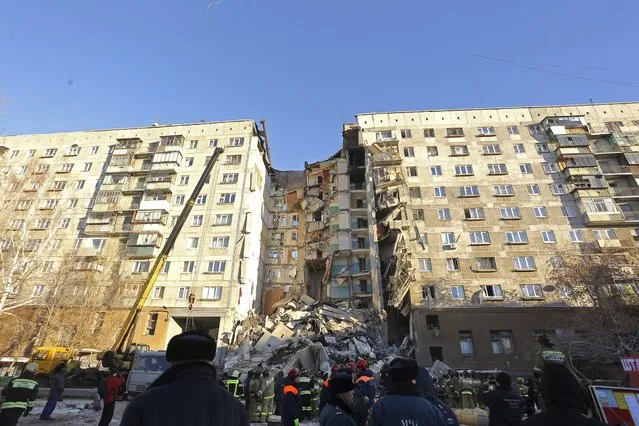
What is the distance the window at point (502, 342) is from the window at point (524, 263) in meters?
6.06

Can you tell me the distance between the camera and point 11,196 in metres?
23.2

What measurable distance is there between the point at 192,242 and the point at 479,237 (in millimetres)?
29170

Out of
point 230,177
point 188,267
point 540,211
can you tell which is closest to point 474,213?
point 540,211

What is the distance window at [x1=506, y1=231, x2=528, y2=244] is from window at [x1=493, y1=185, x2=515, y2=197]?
13.7ft

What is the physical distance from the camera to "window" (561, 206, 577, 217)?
104ft

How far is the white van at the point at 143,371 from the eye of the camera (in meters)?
17.2

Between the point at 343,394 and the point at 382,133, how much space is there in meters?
37.8

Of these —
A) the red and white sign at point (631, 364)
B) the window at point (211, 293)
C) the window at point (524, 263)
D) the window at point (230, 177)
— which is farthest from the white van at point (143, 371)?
the window at point (524, 263)

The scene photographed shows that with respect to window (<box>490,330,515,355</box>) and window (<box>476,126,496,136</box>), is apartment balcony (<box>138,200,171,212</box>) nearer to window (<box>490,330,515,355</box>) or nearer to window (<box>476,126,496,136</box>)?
window (<box>490,330,515,355</box>)

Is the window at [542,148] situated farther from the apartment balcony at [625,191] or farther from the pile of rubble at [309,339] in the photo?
the pile of rubble at [309,339]

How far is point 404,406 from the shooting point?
321 centimetres

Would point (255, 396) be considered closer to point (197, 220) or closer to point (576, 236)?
point (197, 220)

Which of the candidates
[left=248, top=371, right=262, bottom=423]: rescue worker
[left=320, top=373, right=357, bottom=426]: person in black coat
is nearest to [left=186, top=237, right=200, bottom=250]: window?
[left=248, top=371, right=262, bottom=423]: rescue worker

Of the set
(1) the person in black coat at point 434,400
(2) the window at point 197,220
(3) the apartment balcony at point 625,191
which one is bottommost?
(1) the person in black coat at point 434,400
